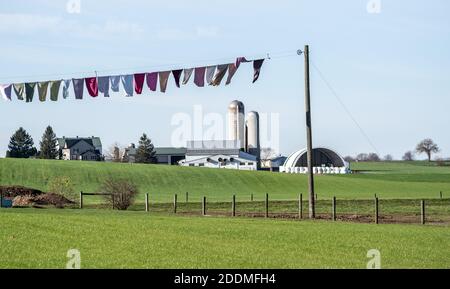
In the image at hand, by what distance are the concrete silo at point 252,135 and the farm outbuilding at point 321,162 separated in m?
9.40

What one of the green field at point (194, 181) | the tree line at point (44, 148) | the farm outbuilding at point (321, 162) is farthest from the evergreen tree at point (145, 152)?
the green field at point (194, 181)

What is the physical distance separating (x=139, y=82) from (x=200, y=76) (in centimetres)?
332

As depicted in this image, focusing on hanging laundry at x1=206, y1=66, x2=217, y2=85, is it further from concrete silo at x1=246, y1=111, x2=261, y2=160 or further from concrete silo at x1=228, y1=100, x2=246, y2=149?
concrete silo at x1=246, y1=111, x2=261, y2=160

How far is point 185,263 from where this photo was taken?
1923 centimetres

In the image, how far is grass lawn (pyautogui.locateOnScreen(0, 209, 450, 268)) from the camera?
19.6 metres

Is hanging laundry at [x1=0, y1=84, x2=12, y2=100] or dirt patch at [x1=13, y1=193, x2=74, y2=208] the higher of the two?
hanging laundry at [x1=0, y1=84, x2=12, y2=100]

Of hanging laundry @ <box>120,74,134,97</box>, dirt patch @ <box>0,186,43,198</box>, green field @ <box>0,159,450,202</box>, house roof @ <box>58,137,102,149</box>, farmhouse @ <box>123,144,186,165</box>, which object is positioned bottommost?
dirt patch @ <box>0,186,43,198</box>

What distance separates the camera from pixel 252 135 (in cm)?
15800

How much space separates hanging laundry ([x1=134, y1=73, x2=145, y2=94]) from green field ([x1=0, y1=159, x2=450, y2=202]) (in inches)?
1551

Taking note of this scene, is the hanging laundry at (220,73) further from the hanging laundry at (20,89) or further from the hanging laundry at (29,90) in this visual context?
the hanging laundry at (20,89)

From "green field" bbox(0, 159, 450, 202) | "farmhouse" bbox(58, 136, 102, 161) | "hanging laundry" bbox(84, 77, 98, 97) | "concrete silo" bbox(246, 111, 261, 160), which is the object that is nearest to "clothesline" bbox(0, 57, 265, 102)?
"hanging laundry" bbox(84, 77, 98, 97)

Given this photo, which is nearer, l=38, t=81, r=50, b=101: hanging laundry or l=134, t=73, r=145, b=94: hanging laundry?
l=134, t=73, r=145, b=94: hanging laundry

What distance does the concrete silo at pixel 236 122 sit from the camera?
151000 millimetres

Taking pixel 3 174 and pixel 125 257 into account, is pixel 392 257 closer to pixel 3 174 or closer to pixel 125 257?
pixel 125 257
